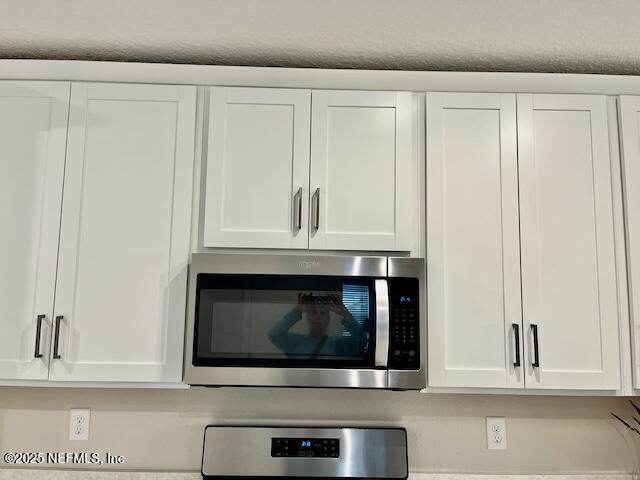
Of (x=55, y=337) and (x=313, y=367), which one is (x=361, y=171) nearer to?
(x=313, y=367)

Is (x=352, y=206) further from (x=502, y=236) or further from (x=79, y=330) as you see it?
(x=79, y=330)

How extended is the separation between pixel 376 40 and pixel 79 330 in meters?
1.33

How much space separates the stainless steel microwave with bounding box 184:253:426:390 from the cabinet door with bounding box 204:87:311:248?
0.09m

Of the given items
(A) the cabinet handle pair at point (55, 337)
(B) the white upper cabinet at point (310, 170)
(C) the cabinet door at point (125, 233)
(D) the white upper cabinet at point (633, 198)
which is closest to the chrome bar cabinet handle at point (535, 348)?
(D) the white upper cabinet at point (633, 198)

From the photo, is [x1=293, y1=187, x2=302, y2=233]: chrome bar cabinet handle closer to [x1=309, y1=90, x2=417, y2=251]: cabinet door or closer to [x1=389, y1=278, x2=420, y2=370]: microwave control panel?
[x1=309, y1=90, x2=417, y2=251]: cabinet door

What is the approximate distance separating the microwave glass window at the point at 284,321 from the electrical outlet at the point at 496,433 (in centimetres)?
64

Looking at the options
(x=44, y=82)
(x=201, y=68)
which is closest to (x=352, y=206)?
(x=201, y=68)

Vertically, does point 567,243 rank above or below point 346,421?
above

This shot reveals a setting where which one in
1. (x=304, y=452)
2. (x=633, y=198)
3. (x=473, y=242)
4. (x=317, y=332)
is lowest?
(x=304, y=452)

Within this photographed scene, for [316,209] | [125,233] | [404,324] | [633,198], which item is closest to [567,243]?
[633,198]

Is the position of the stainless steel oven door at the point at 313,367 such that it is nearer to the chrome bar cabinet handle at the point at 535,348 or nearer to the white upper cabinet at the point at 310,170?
the white upper cabinet at the point at 310,170

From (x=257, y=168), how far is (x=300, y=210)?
204 millimetres

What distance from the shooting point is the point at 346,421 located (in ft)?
6.32

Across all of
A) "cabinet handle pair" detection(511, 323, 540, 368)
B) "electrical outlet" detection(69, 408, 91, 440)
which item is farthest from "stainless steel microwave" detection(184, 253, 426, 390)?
"electrical outlet" detection(69, 408, 91, 440)
